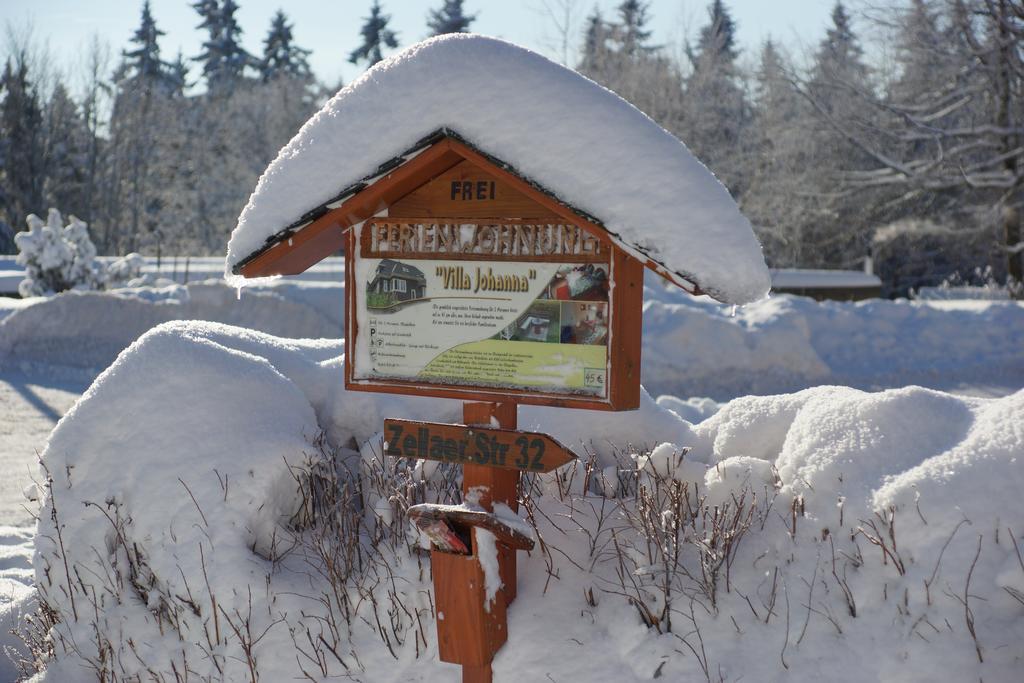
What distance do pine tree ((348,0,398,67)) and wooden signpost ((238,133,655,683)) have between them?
41971mm

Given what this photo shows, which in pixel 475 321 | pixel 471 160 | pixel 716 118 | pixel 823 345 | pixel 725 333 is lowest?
pixel 823 345

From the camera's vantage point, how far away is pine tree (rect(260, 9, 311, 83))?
48.6 metres

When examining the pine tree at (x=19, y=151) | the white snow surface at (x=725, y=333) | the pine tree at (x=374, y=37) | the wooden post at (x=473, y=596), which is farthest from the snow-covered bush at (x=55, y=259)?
the pine tree at (x=374, y=37)

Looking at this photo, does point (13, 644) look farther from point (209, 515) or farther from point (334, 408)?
point (334, 408)

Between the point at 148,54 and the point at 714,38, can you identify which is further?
the point at 148,54

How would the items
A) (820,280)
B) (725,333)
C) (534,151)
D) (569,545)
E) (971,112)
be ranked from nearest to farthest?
(534,151) → (569,545) → (725,333) → (971,112) → (820,280)

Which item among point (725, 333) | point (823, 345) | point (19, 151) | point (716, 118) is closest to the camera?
point (725, 333)

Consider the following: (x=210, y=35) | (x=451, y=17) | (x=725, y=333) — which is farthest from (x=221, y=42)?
(x=725, y=333)

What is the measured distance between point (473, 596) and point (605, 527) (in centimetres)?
73

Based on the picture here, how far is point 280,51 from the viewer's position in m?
49.3

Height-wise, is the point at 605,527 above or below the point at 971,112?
below

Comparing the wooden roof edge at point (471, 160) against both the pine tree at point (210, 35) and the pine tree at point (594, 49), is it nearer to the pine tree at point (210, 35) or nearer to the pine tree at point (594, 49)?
the pine tree at point (594, 49)

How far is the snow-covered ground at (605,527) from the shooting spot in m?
2.98

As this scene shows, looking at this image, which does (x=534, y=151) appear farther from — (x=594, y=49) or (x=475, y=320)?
(x=594, y=49)
